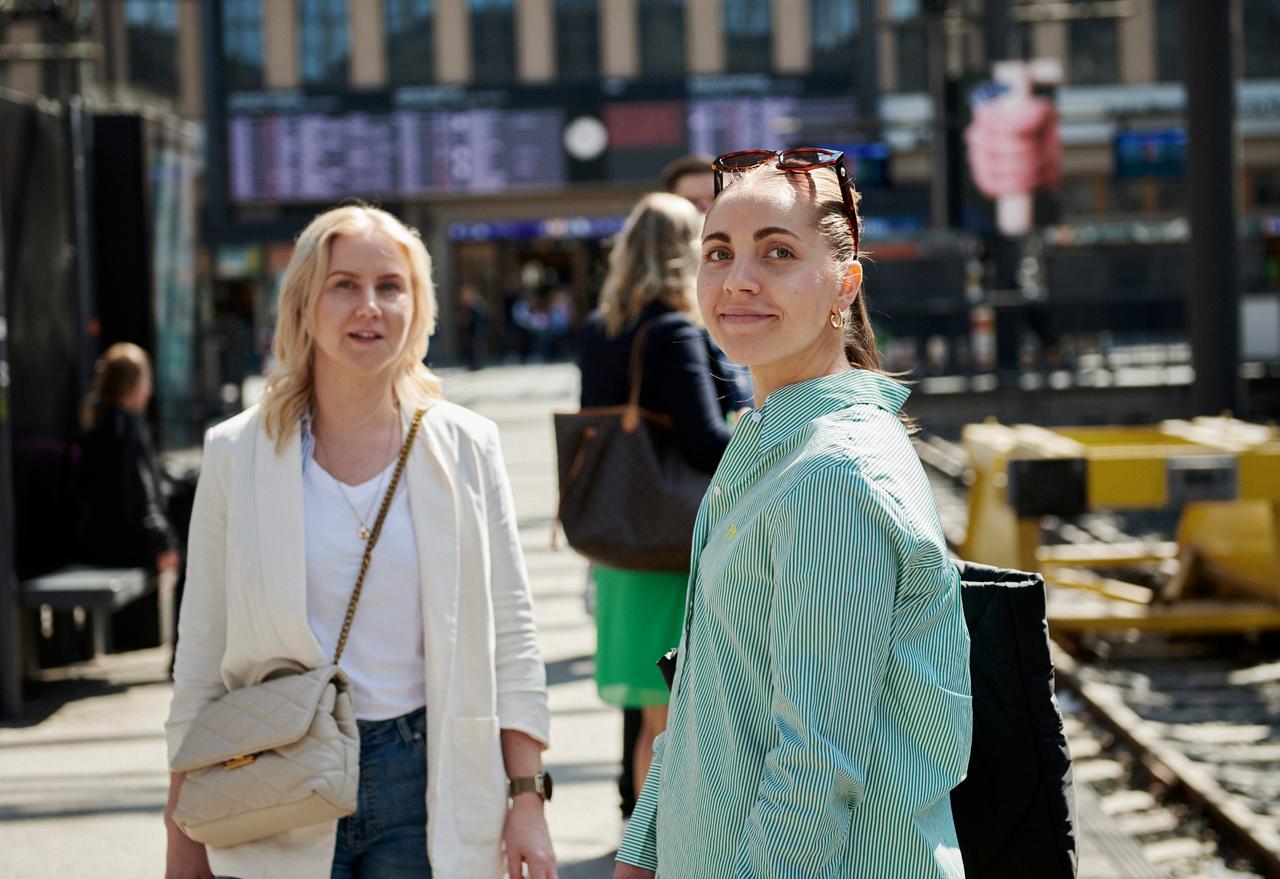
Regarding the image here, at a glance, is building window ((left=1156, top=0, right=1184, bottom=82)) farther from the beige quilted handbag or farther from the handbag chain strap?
the beige quilted handbag

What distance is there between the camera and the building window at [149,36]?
41.3 metres

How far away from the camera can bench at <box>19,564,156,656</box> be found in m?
6.61

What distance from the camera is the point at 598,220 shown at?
40500 millimetres

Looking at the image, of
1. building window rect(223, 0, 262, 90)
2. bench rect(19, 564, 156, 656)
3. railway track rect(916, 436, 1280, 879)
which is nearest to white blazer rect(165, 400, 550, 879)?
railway track rect(916, 436, 1280, 879)

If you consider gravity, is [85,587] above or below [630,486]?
below

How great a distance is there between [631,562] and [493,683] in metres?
1.23

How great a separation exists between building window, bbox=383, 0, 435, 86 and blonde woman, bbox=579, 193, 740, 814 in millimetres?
37397

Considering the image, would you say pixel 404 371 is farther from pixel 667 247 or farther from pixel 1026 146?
pixel 1026 146

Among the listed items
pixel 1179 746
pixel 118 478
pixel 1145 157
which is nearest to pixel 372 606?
pixel 1179 746

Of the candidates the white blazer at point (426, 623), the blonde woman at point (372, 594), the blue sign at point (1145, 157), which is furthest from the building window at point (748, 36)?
the white blazer at point (426, 623)

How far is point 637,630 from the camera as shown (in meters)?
4.09

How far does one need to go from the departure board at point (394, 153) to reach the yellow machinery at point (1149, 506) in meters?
30.6

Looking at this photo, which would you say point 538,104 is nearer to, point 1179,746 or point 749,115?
point 749,115

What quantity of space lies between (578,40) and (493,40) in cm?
219
